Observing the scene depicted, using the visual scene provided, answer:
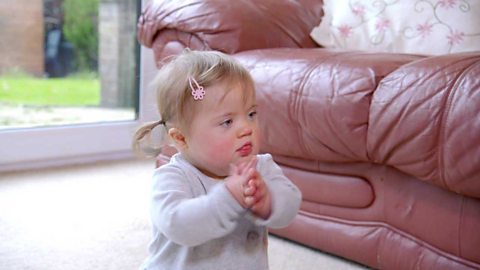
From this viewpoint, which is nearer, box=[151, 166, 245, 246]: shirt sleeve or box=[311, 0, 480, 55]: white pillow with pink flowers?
box=[151, 166, 245, 246]: shirt sleeve

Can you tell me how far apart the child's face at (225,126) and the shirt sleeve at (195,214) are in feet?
0.22

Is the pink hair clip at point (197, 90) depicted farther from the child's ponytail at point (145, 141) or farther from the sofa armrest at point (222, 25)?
the sofa armrest at point (222, 25)

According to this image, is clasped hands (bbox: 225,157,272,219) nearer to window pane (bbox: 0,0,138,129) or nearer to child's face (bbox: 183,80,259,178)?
child's face (bbox: 183,80,259,178)

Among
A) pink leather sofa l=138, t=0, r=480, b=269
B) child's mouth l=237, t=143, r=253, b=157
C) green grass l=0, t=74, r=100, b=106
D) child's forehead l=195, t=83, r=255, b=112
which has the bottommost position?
green grass l=0, t=74, r=100, b=106

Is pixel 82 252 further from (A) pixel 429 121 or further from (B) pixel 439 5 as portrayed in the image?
(B) pixel 439 5

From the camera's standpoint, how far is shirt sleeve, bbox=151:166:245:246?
2.57 feet

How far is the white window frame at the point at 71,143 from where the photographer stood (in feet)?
6.92

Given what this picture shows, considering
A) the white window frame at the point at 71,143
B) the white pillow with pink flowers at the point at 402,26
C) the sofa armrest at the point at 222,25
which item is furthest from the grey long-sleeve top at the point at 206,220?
the white window frame at the point at 71,143

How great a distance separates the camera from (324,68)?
49.6 inches

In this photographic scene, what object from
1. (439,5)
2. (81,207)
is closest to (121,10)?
(81,207)

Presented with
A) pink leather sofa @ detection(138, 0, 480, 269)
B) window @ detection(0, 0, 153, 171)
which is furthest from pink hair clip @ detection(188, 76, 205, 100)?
window @ detection(0, 0, 153, 171)

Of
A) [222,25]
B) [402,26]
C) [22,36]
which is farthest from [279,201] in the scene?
[22,36]

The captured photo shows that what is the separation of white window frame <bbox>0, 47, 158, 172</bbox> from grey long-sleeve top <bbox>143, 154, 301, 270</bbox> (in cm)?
114

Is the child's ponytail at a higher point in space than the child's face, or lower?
lower
